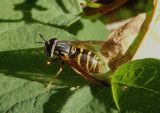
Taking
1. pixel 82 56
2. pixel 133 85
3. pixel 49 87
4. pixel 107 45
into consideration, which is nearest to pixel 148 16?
pixel 107 45

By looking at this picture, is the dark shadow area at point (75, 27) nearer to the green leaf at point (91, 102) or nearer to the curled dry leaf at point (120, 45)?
the curled dry leaf at point (120, 45)

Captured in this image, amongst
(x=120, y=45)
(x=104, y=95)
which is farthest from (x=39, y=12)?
(x=104, y=95)

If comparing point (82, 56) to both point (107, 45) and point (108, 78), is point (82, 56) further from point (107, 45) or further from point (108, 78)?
point (108, 78)

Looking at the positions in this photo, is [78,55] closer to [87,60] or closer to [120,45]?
[87,60]

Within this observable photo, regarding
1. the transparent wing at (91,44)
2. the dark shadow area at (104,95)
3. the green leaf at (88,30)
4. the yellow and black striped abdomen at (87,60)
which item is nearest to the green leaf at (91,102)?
the dark shadow area at (104,95)

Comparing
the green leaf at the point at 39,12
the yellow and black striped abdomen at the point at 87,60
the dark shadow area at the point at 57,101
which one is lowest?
the dark shadow area at the point at 57,101

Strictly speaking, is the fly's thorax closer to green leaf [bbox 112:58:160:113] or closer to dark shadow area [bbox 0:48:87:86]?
dark shadow area [bbox 0:48:87:86]
